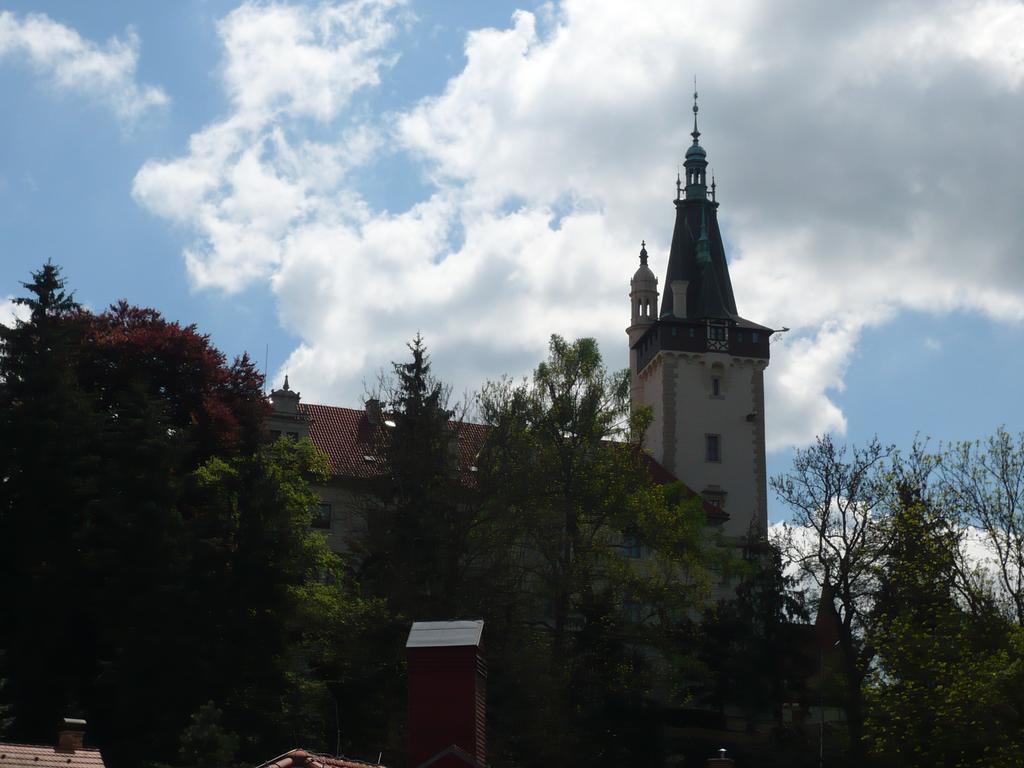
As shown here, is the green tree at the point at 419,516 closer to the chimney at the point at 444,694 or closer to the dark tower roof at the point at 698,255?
the chimney at the point at 444,694

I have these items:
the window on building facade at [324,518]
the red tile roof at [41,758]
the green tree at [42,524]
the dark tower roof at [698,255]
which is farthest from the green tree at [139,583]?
the dark tower roof at [698,255]

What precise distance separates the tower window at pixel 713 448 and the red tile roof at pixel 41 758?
171 feet

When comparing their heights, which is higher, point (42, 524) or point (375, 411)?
point (375, 411)

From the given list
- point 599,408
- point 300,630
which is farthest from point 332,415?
point 300,630

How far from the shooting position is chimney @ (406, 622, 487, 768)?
56.1 ft

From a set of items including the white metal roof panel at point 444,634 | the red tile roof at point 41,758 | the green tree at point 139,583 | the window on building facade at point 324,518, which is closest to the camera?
the white metal roof panel at point 444,634

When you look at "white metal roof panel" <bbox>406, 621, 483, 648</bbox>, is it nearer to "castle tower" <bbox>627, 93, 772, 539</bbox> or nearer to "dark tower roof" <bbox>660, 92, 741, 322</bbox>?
"castle tower" <bbox>627, 93, 772, 539</bbox>

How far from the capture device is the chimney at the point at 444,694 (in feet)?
56.1

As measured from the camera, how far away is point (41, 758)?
18.8m

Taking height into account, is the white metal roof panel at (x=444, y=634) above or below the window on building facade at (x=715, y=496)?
below

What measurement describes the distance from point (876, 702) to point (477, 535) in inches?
445

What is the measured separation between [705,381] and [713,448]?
334cm

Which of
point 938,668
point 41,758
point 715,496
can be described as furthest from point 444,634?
point 715,496

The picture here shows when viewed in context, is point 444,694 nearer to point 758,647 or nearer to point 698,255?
point 758,647
